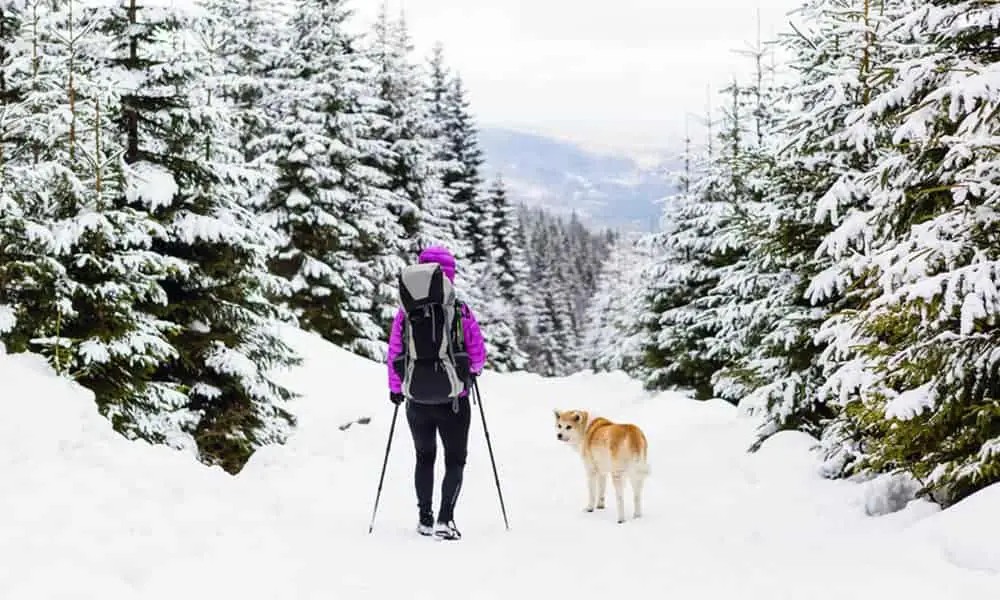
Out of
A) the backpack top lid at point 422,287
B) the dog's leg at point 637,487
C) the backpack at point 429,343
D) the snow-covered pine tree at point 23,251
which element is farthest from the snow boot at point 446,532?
the snow-covered pine tree at point 23,251

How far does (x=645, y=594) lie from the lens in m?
5.08

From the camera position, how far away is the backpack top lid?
658cm

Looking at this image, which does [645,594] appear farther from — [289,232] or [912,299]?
[289,232]

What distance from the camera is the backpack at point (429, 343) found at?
6.53 m

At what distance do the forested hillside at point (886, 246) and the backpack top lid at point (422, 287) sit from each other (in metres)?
3.47

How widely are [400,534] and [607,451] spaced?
233 centimetres

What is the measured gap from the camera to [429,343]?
260 inches

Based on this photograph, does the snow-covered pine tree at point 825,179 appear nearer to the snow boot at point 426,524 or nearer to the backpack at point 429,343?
the backpack at point 429,343

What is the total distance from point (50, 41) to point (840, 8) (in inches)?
402

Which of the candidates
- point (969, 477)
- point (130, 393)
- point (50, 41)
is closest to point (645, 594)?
point (969, 477)

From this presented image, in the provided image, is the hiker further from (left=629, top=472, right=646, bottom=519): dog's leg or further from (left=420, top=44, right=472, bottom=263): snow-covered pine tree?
(left=420, top=44, right=472, bottom=263): snow-covered pine tree

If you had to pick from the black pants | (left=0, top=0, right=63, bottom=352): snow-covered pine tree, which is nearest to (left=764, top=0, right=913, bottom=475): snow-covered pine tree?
the black pants

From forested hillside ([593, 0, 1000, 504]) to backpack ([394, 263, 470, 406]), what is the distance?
A: 3354 millimetres

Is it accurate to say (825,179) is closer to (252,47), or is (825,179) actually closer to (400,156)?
(400,156)
